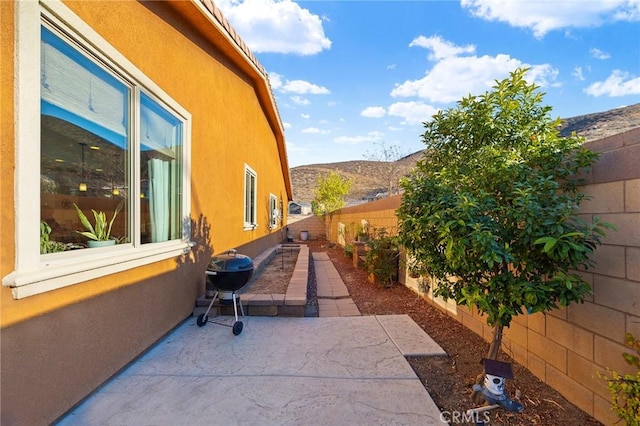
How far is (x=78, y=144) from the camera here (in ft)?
8.31

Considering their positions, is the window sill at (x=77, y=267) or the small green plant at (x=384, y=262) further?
the small green plant at (x=384, y=262)

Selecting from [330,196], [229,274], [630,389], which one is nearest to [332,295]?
[229,274]

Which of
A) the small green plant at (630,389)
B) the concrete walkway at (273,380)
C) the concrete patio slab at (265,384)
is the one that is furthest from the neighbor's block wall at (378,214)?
the small green plant at (630,389)

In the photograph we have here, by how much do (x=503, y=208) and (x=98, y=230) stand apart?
3587 millimetres

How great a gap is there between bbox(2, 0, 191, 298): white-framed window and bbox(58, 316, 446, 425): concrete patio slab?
3.35ft

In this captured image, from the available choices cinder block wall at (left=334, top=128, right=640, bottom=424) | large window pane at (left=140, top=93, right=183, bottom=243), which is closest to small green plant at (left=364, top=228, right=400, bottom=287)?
cinder block wall at (left=334, top=128, right=640, bottom=424)

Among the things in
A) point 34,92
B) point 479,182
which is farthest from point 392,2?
point 34,92

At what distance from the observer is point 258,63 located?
6.77 metres

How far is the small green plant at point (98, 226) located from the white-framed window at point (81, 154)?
0.02m

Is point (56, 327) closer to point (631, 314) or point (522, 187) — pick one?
point (522, 187)

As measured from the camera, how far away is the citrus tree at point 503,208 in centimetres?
200

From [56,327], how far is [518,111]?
4275 mm

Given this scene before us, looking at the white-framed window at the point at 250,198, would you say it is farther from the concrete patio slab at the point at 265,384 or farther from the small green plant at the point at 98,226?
the small green plant at the point at 98,226

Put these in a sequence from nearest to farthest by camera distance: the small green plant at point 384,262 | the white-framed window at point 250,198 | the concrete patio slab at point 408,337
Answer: the concrete patio slab at point 408,337 < the small green plant at point 384,262 < the white-framed window at point 250,198
